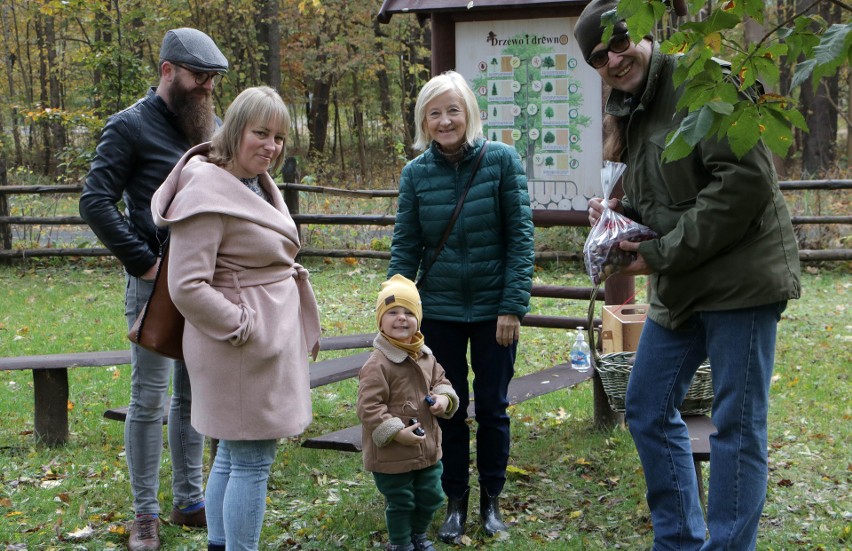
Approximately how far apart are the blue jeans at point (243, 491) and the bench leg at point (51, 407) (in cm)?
263

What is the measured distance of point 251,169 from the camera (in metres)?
3.62

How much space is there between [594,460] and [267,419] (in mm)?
2568

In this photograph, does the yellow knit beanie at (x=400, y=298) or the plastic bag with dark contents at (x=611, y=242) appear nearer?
the plastic bag with dark contents at (x=611, y=242)

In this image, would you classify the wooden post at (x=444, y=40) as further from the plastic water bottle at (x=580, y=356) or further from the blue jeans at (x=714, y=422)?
the blue jeans at (x=714, y=422)

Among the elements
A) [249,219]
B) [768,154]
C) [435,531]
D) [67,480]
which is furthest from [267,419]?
[67,480]

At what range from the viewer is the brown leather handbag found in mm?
3736

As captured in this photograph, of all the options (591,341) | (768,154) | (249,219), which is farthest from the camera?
(591,341)

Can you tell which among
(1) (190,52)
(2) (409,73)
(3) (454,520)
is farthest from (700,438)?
(2) (409,73)

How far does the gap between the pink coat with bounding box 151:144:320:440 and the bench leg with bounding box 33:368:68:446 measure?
259 cm

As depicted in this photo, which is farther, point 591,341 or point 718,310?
point 591,341

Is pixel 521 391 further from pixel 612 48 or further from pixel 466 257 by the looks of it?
pixel 612 48

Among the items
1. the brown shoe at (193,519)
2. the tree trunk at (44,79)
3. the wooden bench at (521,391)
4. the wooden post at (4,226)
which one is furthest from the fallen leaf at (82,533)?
the tree trunk at (44,79)

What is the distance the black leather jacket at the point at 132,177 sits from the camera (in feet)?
13.4

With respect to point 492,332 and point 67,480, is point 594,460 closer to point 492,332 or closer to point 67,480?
point 492,332
